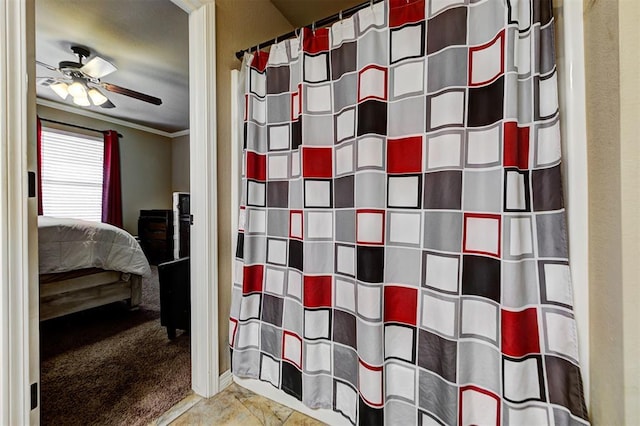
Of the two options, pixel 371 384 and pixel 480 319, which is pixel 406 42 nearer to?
pixel 480 319

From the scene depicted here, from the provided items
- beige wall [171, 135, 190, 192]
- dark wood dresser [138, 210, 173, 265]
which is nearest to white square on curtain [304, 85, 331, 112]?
dark wood dresser [138, 210, 173, 265]

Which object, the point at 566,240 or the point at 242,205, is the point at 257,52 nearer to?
the point at 242,205

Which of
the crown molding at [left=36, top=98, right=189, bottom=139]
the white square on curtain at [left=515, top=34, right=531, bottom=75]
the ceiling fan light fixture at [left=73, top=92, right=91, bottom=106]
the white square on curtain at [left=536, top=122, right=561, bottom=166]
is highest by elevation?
the crown molding at [left=36, top=98, right=189, bottom=139]

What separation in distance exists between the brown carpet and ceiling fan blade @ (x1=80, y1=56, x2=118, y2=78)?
2.16 metres

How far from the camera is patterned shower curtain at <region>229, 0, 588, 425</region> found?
861mm

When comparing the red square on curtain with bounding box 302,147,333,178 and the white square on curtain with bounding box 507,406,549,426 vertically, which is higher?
the red square on curtain with bounding box 302,147,333,178

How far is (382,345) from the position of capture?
1.07 metres

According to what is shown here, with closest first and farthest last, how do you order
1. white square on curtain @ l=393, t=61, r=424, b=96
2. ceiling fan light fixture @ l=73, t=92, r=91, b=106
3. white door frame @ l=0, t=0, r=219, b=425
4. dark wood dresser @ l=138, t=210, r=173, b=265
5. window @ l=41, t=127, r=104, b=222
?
white door frame @ l=0, t=0, r=219, b=425
white square on curtain @ l=393, t=61, r=424, b=96
ceiling fan light fixture @ l=73, t=92, r=91, b=106
window @ l=41, t=127, r=104, b=222
dark wood dresser @ l=138, t=210, r=173, b=265

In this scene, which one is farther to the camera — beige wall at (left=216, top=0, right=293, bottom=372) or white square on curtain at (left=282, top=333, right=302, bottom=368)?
beige wall at (left=216, top=0, right=293, bottom=372)

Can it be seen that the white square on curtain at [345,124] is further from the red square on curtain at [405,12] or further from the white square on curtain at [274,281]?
the white square on curtain at [274,281]

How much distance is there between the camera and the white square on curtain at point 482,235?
90cm

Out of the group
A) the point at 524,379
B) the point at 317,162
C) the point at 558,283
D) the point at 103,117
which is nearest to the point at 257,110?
the point at 317,162

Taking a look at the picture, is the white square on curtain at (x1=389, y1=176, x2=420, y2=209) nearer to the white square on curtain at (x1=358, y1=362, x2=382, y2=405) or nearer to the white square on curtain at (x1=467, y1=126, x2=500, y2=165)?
the white square on curtain at (x1=467, y1=126, x2=500, y2=165)

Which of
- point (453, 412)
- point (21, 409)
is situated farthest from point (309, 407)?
point (21, 409)
